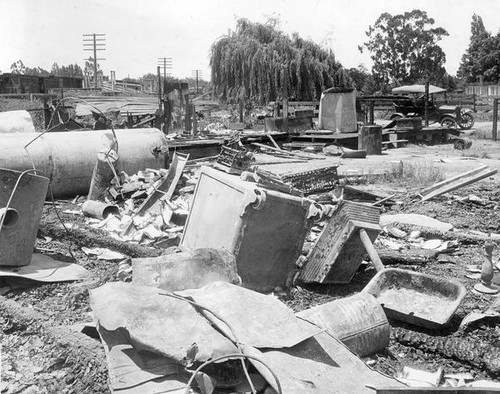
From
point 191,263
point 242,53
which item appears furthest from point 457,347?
point 242,53

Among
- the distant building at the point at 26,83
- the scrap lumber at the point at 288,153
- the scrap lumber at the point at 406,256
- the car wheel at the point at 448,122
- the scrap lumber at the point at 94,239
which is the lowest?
the scrap lumber at the point at 406,256

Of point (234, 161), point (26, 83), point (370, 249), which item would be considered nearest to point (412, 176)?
point (234, 161)

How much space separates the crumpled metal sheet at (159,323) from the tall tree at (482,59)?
49329 mm

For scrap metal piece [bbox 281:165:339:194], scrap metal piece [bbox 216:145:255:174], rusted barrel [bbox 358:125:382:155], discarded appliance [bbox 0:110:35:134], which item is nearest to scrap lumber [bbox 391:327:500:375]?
scrap metal piece [bbox 281:165:339:194]

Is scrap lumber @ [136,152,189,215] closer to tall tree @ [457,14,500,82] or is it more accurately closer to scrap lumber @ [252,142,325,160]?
scrap lumber @ [252,142,325,160]

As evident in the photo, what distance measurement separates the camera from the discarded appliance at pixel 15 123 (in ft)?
33.5

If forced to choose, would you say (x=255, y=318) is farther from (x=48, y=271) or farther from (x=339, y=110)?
(x=339, y=110)

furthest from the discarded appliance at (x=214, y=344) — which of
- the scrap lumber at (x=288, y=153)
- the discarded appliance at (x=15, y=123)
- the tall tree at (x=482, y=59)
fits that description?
the tall tree at (x=482, y=59)

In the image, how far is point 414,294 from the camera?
4.42m

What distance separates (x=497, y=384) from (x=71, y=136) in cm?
777

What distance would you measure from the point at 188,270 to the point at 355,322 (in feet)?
3.93

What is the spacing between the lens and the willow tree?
3120 centimetres

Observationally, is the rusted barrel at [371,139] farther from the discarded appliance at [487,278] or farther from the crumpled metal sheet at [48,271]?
the crumpled metal sheet at [48,271]

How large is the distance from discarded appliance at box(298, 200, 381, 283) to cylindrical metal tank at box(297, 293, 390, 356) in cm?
90
